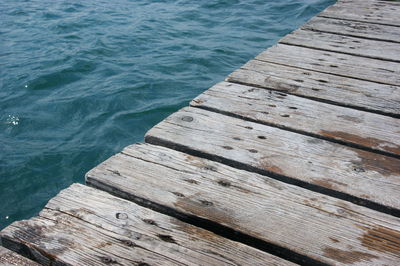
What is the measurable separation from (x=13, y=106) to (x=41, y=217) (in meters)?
4.40

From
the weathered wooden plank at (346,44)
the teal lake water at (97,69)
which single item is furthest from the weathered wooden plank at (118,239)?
the weathered wooden plank at (346,44)

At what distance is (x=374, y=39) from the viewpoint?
4.19 m

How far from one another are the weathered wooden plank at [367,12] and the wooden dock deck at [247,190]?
2104 millimetres

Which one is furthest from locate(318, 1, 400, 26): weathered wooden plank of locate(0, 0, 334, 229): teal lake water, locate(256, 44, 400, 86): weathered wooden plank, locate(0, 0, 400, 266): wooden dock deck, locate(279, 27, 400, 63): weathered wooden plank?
locate(0, 0, 400, 266): wooden dock deck

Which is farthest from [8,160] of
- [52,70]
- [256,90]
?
[256,90]

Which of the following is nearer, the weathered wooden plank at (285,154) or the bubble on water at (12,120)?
the weathered wooden plank at (285,154)

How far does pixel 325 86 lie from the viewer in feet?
10.1

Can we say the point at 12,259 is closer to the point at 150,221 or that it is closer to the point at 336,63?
the point at 150,221

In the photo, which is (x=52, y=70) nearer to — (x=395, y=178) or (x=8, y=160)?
(x=8, y=160)

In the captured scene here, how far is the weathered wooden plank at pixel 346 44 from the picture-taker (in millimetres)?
3751

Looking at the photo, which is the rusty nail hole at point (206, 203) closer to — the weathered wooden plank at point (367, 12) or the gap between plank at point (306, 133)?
the gap between plank at point (306, 133)

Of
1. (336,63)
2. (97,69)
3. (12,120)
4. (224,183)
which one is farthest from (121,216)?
(97,69)

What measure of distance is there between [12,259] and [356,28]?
4098mm

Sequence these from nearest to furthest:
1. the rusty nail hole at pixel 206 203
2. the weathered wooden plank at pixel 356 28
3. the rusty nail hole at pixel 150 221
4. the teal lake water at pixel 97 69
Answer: the rusty nail hole at pixel 150 221 < the rusty nail hole at pixel 206 203 < the weathered wooden plank at pixel 356 28 < the teal lake water at pixel 97 69
